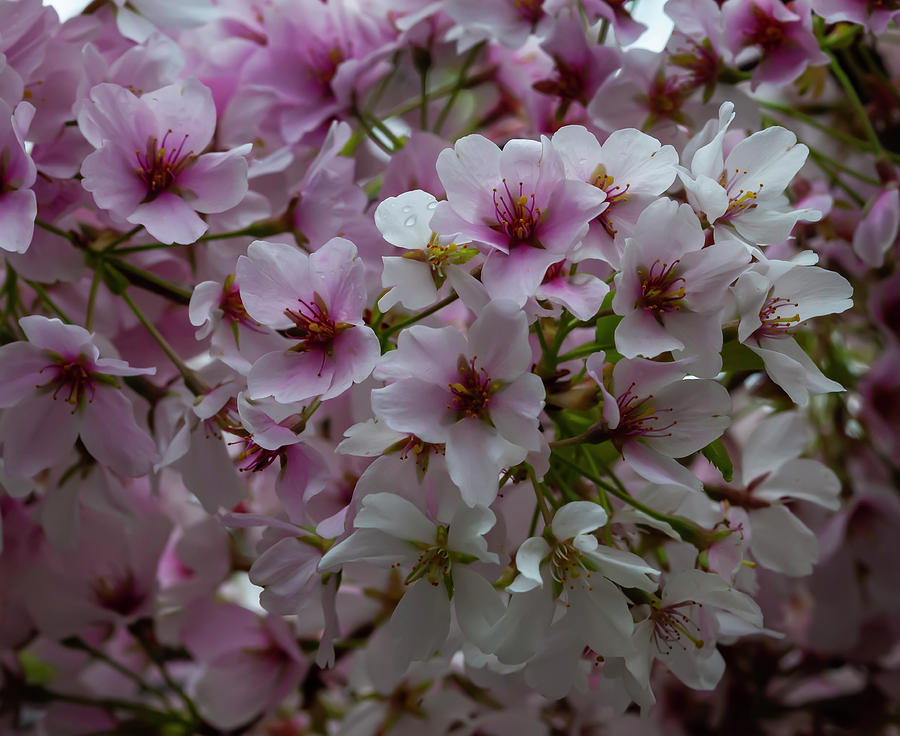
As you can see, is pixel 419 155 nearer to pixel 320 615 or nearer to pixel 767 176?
pixel 767 176

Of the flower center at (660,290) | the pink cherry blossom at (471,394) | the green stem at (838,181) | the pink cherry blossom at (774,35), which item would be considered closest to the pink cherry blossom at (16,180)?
the pink cherry blossom at (471,394)

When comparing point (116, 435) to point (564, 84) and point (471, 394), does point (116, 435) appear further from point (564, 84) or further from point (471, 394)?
point (564, 84)

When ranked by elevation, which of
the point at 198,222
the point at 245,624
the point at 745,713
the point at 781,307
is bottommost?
the point at 745,713

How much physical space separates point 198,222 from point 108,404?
12cm

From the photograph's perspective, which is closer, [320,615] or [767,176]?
[767,176]

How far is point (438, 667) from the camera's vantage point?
2.33ft

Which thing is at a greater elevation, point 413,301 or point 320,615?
point 413,301

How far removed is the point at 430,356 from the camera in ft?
1.48

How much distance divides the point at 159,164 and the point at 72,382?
136 millimetres

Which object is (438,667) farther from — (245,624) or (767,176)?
(767,176)

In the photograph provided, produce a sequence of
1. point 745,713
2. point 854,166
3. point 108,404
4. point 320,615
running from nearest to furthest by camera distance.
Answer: point 108,404
point 320,615
point 854,166
point 745,713

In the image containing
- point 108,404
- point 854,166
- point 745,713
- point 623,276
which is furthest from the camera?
point 745,713

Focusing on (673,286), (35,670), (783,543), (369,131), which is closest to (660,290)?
(673,286)

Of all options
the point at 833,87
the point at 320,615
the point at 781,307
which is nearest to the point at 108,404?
the point at 320,615
